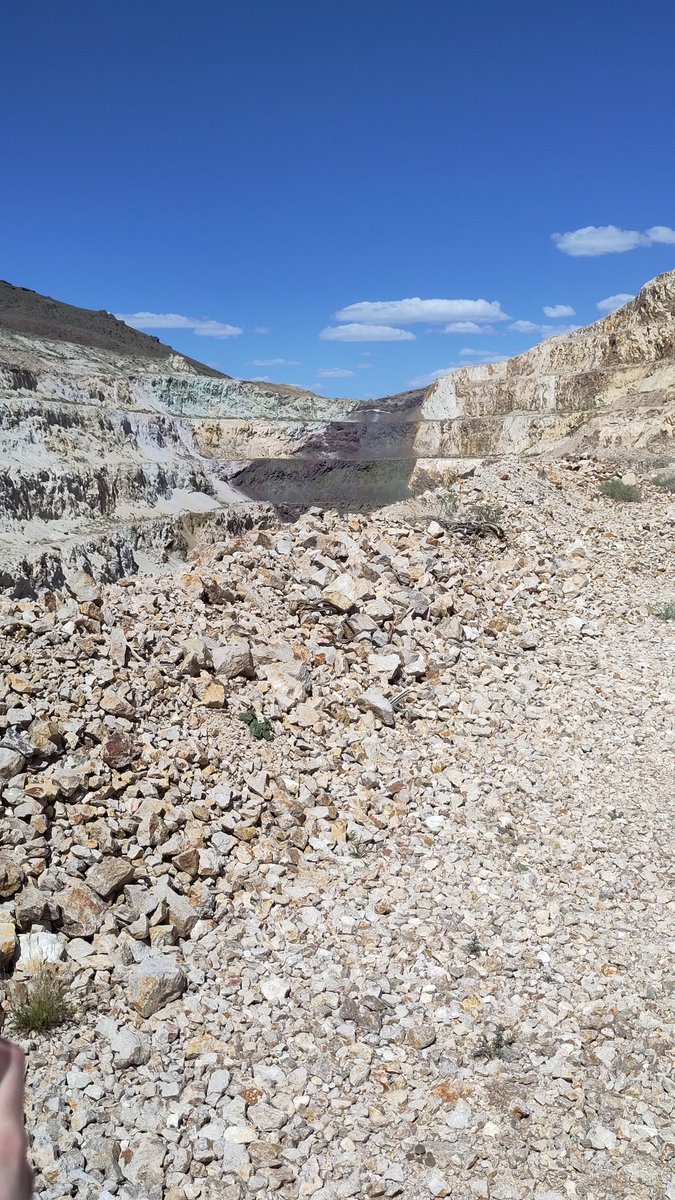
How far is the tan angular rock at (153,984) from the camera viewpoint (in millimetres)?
3980

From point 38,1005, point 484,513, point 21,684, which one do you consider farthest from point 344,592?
point 38,1005

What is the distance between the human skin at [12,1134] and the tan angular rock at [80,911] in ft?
12.2

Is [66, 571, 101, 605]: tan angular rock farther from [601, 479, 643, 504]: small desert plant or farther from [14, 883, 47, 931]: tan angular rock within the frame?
[601, 479, 643, 504]: small desert plant

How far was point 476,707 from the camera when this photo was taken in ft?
22.4

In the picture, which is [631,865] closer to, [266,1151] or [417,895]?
[417,895]

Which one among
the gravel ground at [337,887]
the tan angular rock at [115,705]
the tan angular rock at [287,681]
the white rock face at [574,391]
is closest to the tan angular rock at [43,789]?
the gravel ground at [337,887]

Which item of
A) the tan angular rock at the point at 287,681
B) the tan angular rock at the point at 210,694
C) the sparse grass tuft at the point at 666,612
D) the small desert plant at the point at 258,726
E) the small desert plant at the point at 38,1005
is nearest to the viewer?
the small desert plant at the point at 38,1005

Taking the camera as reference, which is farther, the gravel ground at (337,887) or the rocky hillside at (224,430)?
the rocky hillside at (224,430)

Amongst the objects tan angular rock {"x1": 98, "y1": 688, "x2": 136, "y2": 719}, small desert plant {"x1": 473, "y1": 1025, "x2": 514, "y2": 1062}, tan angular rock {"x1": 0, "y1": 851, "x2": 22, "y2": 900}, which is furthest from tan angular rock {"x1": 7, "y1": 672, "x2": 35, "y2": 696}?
small desert plant {"x1": 473, "y1": 1025, "x2": 514, "y2": 1062}

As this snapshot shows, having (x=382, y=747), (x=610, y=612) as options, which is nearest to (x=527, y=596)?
(x=610, y=612)

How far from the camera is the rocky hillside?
2077cm

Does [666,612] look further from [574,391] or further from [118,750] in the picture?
[574,391]

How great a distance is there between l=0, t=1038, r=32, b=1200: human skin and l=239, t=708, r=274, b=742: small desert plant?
5.02 meters

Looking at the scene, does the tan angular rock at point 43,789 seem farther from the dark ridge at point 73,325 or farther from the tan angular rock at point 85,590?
the dark ridge at point 73,325
